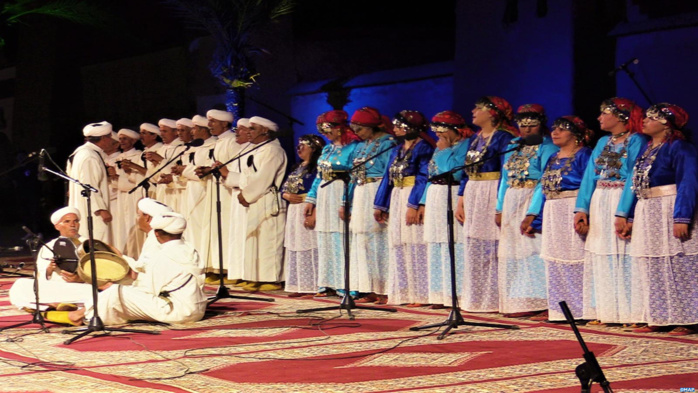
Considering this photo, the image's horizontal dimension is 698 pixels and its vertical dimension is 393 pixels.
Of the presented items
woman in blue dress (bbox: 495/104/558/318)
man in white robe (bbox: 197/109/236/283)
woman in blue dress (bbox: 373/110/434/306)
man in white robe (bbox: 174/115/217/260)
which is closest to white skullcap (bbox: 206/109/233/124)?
man in white robe (bbox: 197/109/236/283)

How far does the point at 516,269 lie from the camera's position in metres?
8.46

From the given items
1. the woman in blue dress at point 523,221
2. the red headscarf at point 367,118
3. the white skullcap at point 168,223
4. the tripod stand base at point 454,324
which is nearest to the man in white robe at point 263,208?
the red headscarf at point 367,118

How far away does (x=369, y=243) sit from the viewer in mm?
9734

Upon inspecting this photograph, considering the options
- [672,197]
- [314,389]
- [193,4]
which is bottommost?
[314,389]

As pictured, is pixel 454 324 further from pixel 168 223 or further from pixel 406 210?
pixel 168 223

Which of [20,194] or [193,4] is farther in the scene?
[20,194]

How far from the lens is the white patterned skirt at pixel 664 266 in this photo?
7328mm

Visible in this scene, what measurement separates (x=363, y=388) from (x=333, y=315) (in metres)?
3.06

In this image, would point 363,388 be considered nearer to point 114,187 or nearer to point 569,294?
point 569,294

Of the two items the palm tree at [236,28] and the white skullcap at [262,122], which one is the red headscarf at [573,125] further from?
the palm tree at [236,28]

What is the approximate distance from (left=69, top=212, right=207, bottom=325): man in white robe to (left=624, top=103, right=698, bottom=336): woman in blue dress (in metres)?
3.32

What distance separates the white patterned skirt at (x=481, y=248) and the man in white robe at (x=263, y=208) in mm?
2712

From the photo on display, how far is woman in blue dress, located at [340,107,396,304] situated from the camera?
31.7ft

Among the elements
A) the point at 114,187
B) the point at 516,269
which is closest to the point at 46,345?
the point at 516,269
